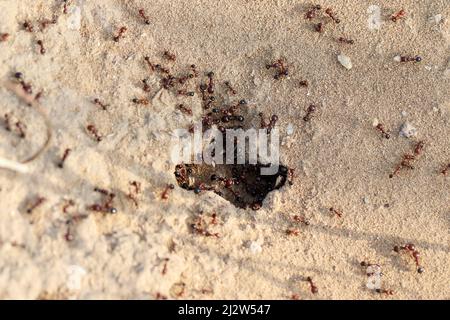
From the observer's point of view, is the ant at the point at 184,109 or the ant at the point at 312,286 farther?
the ant at the point at 184,109

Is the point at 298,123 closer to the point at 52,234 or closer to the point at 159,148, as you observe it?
the point at 159,148

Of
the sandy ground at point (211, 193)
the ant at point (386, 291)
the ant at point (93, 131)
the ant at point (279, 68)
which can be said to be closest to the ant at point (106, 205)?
the sandy ground at point (211, 193)

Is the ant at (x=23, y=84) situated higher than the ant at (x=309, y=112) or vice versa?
the ant at (x=23, y=84)

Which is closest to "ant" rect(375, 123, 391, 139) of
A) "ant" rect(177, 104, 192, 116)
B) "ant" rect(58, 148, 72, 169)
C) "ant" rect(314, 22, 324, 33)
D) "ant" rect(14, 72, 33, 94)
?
"ant" rect(314, 22, 324, 33)

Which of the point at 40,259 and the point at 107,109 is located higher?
the point at 107,109

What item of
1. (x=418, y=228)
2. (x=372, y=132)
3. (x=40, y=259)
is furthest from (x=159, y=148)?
(x=418, y=228)

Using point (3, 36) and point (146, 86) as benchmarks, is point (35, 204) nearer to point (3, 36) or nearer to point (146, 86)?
point (146, 86)

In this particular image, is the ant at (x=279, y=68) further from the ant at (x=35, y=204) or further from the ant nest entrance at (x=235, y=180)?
the ant at (x=35, y=204)
